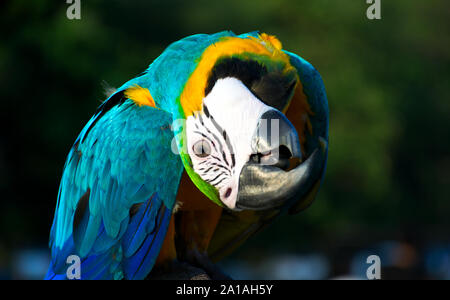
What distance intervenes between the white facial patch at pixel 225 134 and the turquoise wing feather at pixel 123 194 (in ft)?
0.55

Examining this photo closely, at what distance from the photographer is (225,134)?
6.77 ft

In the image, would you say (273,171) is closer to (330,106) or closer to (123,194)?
(123,194)

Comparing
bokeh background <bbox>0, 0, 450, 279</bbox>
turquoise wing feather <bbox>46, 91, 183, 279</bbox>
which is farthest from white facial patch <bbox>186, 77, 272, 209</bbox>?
bokeh background <bbox>0, 0, 450, 279</bbox>

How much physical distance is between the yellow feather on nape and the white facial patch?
1.04 feet

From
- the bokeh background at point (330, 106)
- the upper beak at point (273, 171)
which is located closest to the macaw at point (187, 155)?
the upper beak at point (273, 171)

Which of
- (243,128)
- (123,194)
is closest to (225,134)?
(243,128)

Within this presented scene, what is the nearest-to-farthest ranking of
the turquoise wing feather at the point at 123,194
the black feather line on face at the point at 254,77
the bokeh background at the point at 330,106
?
1. the black feather line on face at the point at 254,77
2. the turquoise wing feather at the point at 123,194
3. the bokeh background at the point at 330,106

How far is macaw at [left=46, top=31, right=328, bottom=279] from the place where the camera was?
1996 millimetres

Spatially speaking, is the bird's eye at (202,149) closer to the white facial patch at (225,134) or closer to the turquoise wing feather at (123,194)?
the white facial patch at (225,134)

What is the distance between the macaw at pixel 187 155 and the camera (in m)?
2.00

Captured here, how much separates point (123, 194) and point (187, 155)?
0.35m

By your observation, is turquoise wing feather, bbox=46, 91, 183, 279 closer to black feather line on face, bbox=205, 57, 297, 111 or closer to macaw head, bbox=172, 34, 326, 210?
macaw head, bbox=172, 34, 326, 210

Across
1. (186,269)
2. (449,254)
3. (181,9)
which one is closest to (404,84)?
(449,254)

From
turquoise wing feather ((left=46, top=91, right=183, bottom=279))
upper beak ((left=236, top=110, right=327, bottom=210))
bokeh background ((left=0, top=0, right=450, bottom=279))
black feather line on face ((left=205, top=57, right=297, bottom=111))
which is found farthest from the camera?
bokeh background ((left=0, top=0, right=450, bottom=279))
